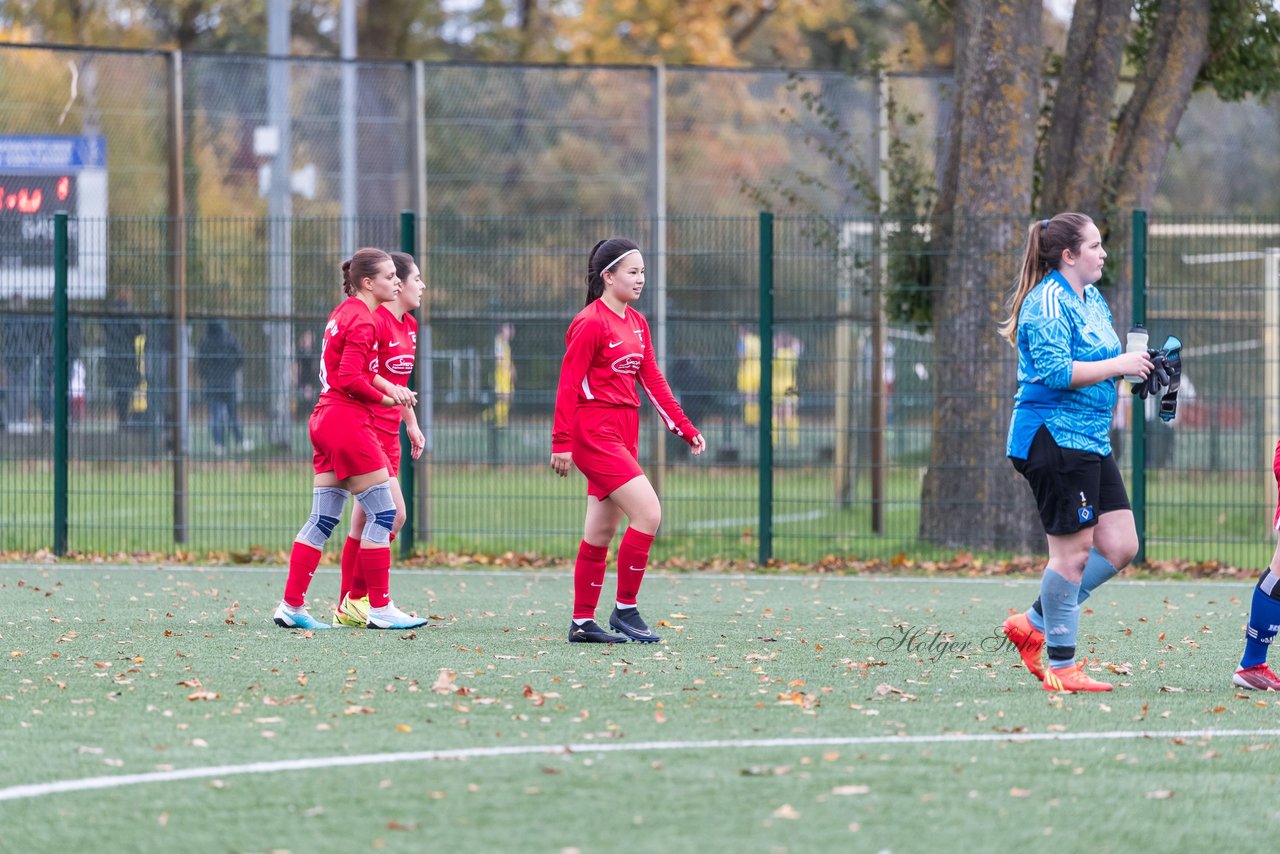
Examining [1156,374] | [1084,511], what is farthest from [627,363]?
[1156,374]

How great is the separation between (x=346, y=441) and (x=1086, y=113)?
7.04 meters

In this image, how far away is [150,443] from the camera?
13164mm

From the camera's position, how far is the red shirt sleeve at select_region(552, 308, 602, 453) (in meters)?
7.89

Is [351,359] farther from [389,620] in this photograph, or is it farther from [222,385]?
[222,385]

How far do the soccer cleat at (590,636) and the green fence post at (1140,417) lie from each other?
4802 mm

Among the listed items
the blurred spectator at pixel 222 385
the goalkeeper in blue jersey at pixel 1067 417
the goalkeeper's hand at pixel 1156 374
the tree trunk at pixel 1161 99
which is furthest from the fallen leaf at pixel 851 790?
the tree trunk at pixel 1161 99

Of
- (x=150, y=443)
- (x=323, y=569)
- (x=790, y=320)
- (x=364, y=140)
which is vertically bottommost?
(x=323, y=569)

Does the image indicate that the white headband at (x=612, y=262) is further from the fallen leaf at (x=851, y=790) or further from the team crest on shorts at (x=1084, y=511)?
the fallen leaf at (x=851, y=790)

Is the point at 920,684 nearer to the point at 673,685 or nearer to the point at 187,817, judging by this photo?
the point at 673,685

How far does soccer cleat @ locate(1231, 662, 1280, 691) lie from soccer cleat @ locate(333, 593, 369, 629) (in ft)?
13.2

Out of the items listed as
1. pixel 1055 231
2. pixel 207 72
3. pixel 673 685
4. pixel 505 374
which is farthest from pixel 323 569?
pixel 1055 231

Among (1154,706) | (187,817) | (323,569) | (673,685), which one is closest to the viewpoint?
(187,817)

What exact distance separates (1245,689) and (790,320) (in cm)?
721

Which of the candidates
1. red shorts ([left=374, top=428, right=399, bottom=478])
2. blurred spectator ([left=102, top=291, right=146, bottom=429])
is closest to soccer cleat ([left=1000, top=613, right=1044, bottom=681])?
red shorts ([left=374, top=428, right=399, bottom=478])
